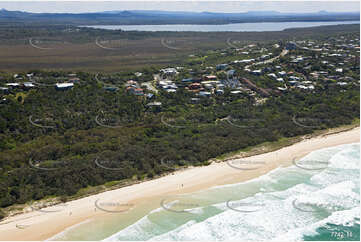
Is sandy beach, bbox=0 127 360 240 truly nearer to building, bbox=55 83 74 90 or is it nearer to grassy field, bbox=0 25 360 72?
building, bbox=55 83 74 90

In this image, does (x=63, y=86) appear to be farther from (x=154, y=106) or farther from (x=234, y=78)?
(x=234, y=78)

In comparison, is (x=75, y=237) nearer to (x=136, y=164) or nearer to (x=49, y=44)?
(x=136, y=164)

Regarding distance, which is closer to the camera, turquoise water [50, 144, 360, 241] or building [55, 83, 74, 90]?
turquoise water [50, 144, 360, 241]

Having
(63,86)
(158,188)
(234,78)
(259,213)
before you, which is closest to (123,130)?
(158,188)

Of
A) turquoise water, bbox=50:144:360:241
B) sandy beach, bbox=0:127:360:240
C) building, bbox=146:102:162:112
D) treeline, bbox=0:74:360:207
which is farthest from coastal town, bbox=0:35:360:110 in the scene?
turquoise water, bbox=50:144:360:241

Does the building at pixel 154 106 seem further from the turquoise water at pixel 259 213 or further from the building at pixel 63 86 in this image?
the turquoise water at pixel 259 213

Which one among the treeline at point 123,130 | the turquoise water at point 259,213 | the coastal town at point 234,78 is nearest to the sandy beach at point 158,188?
the turquoise water at point 259,213
